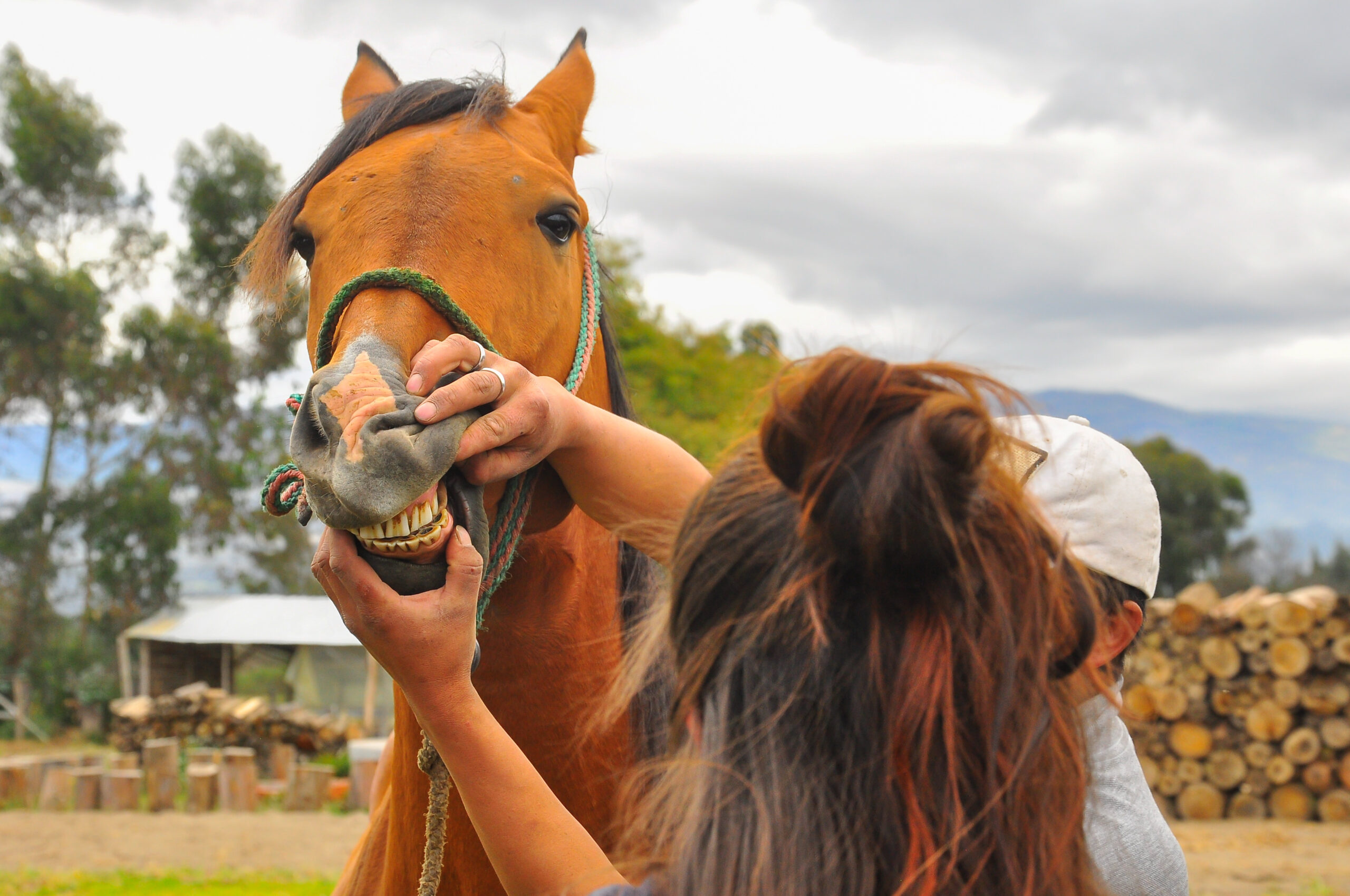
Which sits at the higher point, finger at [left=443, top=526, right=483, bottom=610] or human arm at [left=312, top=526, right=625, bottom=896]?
finger at [left=443, top=526, right=483, bottom=610]

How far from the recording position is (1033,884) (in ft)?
2.61

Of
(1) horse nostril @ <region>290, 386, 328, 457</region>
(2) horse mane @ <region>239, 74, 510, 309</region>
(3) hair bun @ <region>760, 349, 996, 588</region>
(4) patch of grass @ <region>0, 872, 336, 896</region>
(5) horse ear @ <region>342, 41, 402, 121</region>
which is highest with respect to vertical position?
(5) horse ear @ <region>342, 41, 402, 121</region>

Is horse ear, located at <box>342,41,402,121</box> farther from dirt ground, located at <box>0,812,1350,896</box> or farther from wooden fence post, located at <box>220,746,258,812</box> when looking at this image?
wooden fence post, located at <box>220,746,258,812</box>

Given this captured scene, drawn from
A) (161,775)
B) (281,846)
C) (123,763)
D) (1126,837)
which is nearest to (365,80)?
(1126,837)

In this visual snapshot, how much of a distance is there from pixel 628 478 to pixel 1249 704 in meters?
10.3

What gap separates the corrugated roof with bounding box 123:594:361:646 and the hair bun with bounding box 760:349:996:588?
878 inches

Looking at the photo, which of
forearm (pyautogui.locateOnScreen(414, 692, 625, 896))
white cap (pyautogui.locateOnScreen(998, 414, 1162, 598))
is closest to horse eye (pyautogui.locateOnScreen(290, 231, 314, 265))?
forearm (pyautogui.locateOnScreen(414, 692, 625, 896))

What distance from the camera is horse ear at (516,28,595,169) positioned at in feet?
6.31

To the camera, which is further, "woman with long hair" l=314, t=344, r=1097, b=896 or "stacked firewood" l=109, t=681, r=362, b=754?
"stacked firewood" l=109, t=681, r=362, b=754

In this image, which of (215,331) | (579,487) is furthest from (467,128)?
(215,331)

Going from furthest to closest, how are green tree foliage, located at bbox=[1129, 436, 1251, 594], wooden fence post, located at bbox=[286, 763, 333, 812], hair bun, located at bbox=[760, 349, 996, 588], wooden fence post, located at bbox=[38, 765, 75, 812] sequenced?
green tree foliage, located at bbox=[1129, 436, 1251, 594]
wooden fence post, located at bbox=[286, 763, 333, 812]
wooden fence post, located at bbox=[38, 765, 75, 812]
hair bun, located at bbox=[760, 349, 996, 588]

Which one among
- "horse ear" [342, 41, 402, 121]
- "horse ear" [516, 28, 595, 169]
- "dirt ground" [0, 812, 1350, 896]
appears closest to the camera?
"horse ear" [516, 28, 595, 169]

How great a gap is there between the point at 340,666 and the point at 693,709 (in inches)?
905

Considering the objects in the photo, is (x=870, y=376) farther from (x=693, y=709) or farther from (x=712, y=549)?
(x=693, y=709)
